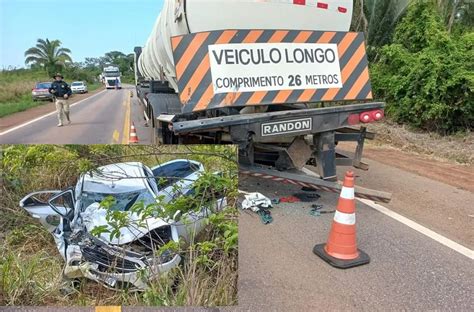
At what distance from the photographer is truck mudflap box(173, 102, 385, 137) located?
429 cm

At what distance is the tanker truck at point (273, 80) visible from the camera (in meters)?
4.32

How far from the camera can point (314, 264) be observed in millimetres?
3756

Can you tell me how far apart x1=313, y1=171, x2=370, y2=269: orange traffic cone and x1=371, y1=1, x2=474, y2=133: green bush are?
7758mm

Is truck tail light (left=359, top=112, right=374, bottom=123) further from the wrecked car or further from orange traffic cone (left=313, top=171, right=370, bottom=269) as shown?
the wrecked car

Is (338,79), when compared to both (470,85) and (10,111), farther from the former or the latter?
(10,111)

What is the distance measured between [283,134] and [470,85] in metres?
7.52

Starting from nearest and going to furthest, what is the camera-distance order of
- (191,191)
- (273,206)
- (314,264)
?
(191,191) < (314,264) < (273,206)

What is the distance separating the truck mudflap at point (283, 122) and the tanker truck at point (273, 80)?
0.01m

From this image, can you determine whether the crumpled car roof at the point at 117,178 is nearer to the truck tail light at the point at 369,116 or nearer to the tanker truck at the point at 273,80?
the tanker truck at the point at 273,80

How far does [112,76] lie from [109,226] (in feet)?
154

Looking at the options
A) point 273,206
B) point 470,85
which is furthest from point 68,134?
point 470,85

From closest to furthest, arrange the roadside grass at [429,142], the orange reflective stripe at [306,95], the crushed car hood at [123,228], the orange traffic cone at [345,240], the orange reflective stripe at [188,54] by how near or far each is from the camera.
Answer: the crushed car hood at [123,228], the orange traffic cone at [345,240], the orange reflective stripe at [188,54], the orange reflective stripe at [306,95], the roadside grass at [429,142]

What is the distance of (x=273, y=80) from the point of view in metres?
4.55

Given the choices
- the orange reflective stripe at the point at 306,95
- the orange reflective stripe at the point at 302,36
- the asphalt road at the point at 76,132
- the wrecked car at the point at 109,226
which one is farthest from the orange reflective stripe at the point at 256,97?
the asphalt road at the point at 76,132
